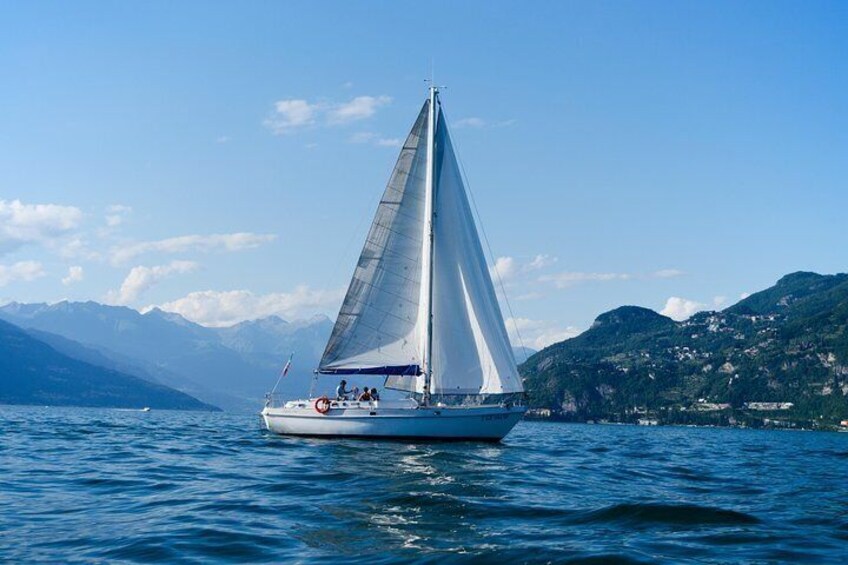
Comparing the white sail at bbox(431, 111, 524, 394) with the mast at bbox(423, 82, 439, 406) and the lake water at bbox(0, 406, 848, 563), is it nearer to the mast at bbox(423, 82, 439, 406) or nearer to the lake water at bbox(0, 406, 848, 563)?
the mast at bbox(423, 82, 439, 406)

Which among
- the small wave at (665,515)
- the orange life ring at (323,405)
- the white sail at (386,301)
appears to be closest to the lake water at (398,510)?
the small wave at (665,515)

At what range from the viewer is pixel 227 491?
80.2ft

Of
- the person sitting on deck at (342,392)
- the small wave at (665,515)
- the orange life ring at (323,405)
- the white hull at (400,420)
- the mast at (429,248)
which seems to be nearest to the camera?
the small wave at (665,515)

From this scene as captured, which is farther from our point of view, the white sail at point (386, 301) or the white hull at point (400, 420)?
the white sail at point (386, 301)

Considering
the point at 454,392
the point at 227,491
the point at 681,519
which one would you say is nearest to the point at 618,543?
the point at 681,519

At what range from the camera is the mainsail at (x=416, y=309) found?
48.3 m

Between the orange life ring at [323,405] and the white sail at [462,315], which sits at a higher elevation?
the white sail at [462,315]

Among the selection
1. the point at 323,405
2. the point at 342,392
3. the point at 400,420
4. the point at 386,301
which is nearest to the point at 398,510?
the point at 400,420

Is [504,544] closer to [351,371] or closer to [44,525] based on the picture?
[44,525]

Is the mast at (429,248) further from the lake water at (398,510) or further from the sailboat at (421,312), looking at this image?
the lake water at (398,510)

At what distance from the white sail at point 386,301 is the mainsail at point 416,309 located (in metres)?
0.06

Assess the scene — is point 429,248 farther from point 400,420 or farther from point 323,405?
point 323,405

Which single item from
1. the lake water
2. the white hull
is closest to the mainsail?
the white hull

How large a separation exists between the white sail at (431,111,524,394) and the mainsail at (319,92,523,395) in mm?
65
